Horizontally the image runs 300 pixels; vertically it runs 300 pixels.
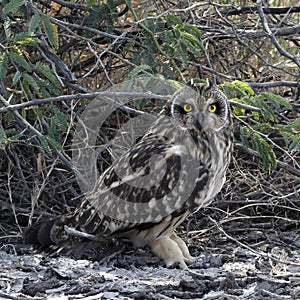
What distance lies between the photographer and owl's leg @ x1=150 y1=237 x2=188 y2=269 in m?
4.28

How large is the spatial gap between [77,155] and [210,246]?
46.3 inches

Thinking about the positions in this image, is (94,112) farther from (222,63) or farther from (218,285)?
(218,285)

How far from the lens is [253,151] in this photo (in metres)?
4.80

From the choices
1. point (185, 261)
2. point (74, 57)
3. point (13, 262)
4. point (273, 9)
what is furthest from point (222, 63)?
point (13, 262)

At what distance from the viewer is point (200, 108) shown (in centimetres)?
432

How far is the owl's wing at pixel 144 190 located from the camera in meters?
4.30

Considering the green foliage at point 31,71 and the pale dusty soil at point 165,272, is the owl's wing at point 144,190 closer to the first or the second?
the pale dusty soil at point 165,272

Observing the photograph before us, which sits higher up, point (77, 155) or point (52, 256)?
point (77, 155)

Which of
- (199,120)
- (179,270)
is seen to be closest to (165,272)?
(179,270)

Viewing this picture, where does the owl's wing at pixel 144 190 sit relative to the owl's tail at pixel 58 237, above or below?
above

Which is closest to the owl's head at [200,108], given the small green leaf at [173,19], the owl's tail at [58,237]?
the small green leaf at [173,19]

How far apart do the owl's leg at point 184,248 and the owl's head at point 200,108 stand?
687 millimetres

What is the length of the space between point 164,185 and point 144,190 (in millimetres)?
128

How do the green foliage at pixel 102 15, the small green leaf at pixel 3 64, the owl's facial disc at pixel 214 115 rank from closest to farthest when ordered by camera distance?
the small green leaf at pixel 3 64, the owl's facial disc at pixel 214 115, the green foliage at pixel 102 15
